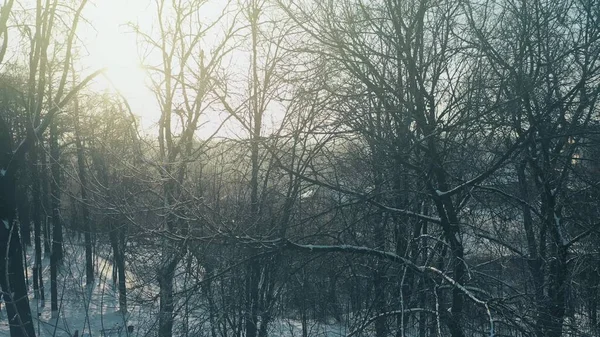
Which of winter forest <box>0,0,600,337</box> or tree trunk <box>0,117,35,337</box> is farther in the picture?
tree trunk <box>0,117,35,337</box>

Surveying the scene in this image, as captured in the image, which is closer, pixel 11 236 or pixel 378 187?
pixel 378 187

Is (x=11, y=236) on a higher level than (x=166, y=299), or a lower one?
higher

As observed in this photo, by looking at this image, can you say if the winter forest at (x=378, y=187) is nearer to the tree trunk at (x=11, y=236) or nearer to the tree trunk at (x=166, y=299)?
the tree trunk at (x=166, y=299)

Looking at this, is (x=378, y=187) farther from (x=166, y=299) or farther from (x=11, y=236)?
(x=11, y=236)

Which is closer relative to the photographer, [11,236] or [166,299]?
[166,299]

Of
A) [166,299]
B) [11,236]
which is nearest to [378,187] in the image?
[166,299]

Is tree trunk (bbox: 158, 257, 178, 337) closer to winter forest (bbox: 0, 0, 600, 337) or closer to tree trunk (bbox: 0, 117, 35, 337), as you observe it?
winter forest (bbox: 0, 0, 600, 337)

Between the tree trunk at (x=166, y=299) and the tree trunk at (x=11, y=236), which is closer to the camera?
the tree trunk at (x=166, y=299)

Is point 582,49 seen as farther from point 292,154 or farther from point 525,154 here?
point 292,154

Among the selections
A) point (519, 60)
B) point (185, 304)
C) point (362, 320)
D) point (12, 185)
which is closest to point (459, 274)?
point (362, 320)

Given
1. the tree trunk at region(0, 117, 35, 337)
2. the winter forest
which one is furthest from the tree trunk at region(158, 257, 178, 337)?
the tree trunk at region(0, 117, 35, 337)

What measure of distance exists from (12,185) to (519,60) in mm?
10214

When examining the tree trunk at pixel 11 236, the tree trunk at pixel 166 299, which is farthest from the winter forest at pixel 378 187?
the tree trunk at pixel 11 236

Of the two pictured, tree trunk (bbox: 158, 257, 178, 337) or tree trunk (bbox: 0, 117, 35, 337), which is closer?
tree trunk (bbox: 158, 257, 178, 337)
